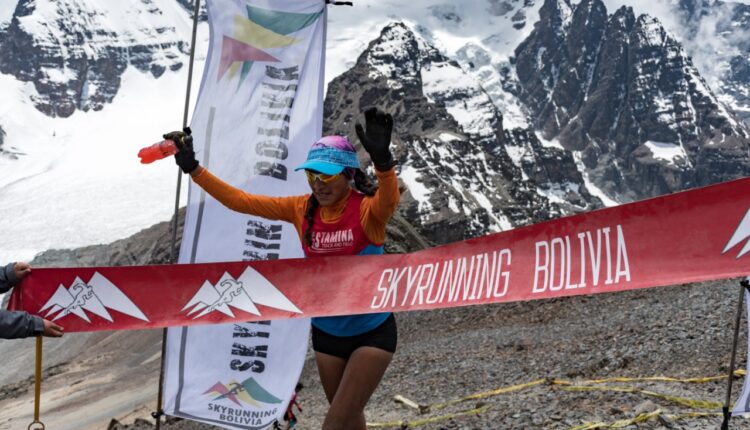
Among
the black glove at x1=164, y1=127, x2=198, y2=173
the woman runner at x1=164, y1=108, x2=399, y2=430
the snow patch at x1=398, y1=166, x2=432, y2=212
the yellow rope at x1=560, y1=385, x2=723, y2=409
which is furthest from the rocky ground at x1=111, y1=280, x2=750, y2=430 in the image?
the snow patch at x1=398, y1=166, x2=432, y2=212

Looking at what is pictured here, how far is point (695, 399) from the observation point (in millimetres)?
9555

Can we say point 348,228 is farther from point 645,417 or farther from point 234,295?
point 645,417

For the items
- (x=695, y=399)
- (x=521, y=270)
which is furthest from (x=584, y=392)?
(x=521, y=270)

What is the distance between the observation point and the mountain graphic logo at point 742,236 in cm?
573

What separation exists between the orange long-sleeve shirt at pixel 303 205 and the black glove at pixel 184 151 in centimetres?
9

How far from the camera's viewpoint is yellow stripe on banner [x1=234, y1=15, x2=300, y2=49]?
31.5 feet

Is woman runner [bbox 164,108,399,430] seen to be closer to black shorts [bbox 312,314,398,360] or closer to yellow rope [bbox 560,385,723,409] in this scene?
black shorts [bbox 312,314,398,360]

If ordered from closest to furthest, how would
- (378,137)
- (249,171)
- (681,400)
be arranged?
(378,137) < (681,400) < (249,171)

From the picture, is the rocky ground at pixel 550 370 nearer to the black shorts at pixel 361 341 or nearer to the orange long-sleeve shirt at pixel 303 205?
the black shorts at pixel 361 341

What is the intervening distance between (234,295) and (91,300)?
4.68 feet

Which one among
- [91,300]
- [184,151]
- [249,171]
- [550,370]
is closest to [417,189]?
[550,370]

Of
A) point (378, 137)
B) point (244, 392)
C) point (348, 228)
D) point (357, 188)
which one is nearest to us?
point (378, 137)

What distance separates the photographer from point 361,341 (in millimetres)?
6266

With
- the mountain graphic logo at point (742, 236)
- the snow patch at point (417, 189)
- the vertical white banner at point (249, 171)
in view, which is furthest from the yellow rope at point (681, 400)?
the snow patch at point (417, 189)
